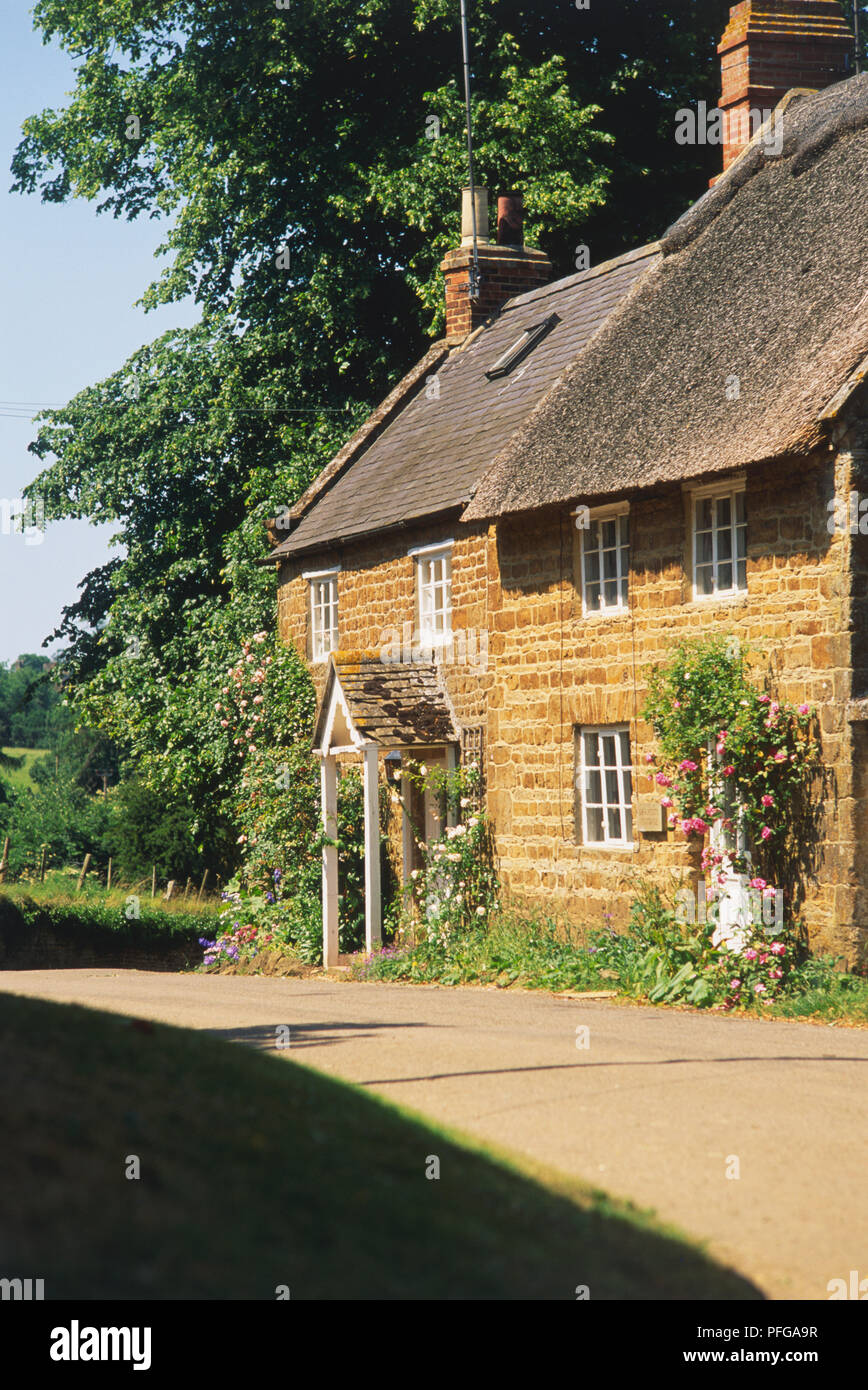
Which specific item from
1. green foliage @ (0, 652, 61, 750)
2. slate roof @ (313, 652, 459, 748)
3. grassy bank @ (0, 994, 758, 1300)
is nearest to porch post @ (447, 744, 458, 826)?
slate roof @ (313, 652, 459, 748)

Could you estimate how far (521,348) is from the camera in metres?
21.5

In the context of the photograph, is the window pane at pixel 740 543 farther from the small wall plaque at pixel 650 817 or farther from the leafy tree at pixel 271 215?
the leafy tree at pixel 271 215

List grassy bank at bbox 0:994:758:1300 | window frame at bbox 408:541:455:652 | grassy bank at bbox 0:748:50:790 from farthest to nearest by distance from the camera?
grassy bank at bbox 0:748:50:790 → window frame at bbox 408:541:455:652 → grassy bank at bbox 0:994:758:1300

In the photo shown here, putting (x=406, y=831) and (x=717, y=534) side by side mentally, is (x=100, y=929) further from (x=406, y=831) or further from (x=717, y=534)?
(x=717, y=534)

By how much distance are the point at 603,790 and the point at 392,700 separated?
3.75 m

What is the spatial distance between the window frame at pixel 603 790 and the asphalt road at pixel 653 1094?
88.9 inches

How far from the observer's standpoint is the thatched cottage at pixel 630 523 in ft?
44.7

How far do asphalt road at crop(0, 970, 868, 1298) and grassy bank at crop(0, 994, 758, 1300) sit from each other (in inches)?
19.5

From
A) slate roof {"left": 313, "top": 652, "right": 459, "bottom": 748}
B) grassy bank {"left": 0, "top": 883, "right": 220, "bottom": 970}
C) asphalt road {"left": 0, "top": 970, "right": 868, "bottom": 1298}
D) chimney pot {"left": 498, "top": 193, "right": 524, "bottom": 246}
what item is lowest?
grassy bank {"left": 0, "top": 883, "right": 220, "bottom": 970}

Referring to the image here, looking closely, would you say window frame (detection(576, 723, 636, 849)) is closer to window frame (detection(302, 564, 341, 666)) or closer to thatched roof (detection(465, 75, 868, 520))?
thatched roof (detection(465, 75, 868, 520))

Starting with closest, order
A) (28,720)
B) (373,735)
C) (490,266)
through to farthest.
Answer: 1. (373,735)
2. (490,266)
3. (28,720)

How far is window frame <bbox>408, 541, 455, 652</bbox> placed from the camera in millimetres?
19812

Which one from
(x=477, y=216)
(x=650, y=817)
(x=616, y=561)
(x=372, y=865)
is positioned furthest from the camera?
(x=477, y=216)

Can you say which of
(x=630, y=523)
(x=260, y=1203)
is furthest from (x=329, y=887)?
(x=260, y=1203)
